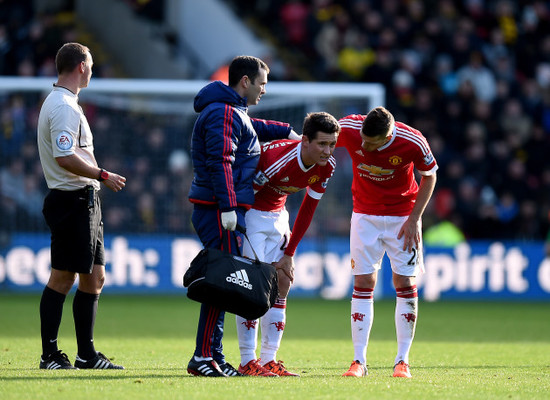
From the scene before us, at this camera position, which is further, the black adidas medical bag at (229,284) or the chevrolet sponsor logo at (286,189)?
the chevrolet sponsor logo at (286,189)

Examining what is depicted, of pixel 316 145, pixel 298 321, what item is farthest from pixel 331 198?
pixel 316 145

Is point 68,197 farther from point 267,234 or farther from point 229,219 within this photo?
point 267,234

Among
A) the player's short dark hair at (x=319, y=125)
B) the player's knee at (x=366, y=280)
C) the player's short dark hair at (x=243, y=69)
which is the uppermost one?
the player's short dark hair at (x=243, y=69)

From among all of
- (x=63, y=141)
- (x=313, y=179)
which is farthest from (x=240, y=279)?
(x=63, y=141)

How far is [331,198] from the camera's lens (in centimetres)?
1588

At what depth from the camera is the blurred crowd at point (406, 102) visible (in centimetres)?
1577

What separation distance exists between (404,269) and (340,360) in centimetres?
125

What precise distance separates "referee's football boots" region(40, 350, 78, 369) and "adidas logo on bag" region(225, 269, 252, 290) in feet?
4.85

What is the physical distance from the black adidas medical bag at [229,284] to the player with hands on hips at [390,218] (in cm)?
104

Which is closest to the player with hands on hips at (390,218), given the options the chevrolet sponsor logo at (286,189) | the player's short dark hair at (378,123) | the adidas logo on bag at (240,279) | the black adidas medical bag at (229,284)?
the player's short dark hair at (378,123)

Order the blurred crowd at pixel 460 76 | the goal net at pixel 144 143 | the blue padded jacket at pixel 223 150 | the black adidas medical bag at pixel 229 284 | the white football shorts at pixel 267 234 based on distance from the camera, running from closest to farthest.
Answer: the black adidas medical bag at pixel 229 284
the blue padded jacket at pixel 223 150
the white football shorts at pixel 267 234
the goal net at pixel 144 143
the blurred crowd at pixel 460 76

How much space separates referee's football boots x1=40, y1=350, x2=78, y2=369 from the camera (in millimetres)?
6957

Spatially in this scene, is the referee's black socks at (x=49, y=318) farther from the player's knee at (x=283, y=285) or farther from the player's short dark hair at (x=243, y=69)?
the player's short dark hair at (x=243, y=69)

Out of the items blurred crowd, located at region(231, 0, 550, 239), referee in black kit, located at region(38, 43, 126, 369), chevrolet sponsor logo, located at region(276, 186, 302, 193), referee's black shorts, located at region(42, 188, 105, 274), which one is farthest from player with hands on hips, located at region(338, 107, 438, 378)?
blurred crowd, located at region(231, 0, 550, 239)
